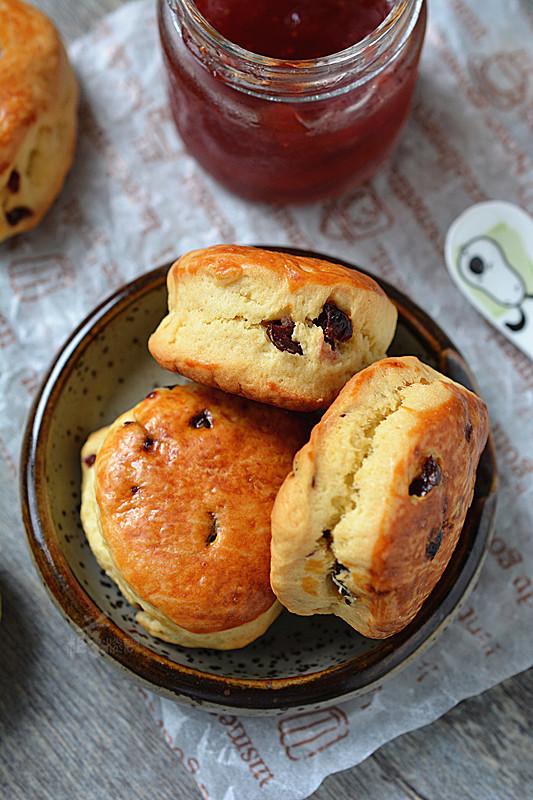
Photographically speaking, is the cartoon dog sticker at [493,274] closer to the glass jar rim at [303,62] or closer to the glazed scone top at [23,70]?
the glass jar rim at [303,62]

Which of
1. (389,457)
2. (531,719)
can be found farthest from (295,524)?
(531,719)

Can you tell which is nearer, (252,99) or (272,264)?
(272,264)

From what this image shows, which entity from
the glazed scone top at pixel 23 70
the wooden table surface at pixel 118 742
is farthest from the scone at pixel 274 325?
the wooden table surface at pixel 118 742

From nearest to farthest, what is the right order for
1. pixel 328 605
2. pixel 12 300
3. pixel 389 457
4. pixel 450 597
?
pixel 389 457
pixel 328 605
pixel 450 597
pixel 12 300

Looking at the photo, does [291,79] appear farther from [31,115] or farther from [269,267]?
[31,115]

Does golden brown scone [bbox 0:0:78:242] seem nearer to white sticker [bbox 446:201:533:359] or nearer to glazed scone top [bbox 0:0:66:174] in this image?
glazed scone top [bbox 0:0:66:174]

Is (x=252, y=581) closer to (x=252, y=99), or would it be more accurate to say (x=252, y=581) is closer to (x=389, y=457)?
(x=389, y=457)
